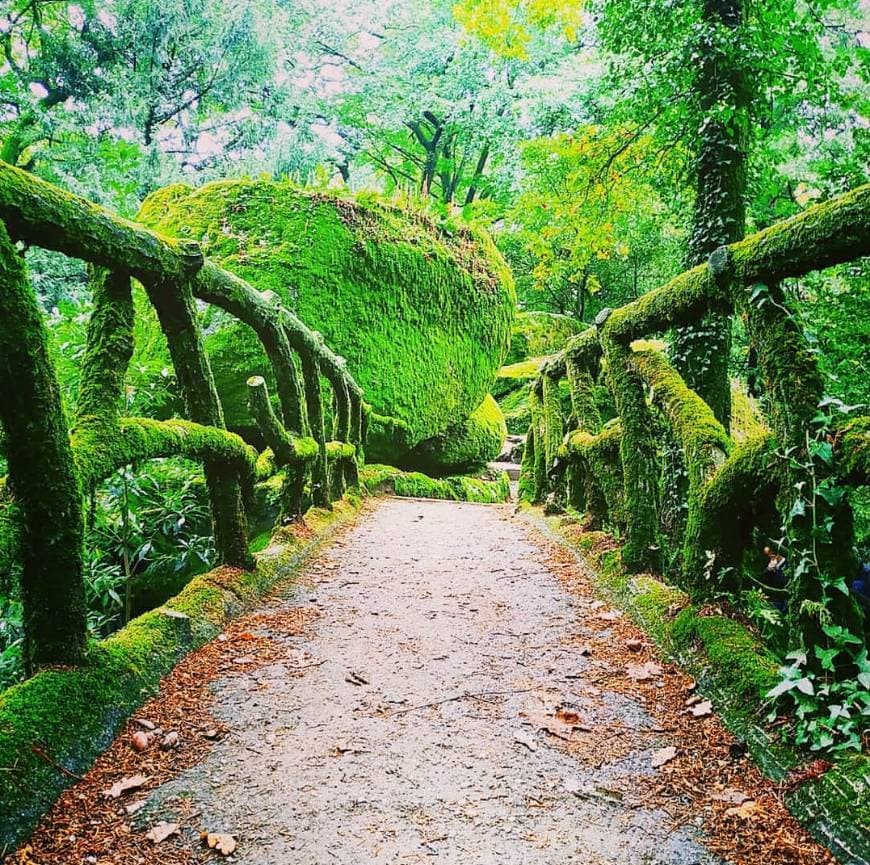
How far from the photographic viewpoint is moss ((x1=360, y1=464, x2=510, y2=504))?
367 inches

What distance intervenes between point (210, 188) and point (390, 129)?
1534 cm

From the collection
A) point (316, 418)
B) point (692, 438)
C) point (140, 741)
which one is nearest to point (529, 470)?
point (316, 418)

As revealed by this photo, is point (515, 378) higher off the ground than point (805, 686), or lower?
higher

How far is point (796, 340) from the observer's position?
7.00 ft

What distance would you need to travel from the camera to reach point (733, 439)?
312 cm

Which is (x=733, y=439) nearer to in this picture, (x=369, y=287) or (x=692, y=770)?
(x=692, y=770)

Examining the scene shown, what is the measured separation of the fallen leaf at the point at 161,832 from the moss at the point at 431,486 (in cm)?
689

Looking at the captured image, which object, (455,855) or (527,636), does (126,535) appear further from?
(455,855)

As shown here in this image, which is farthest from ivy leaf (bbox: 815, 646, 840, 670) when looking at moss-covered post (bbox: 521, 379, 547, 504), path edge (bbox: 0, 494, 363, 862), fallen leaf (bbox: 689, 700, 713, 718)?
moss-covered post (bbox: 521, 379, 547, 504)

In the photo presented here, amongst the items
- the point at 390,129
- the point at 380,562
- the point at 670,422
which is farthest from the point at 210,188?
the point at 390,129

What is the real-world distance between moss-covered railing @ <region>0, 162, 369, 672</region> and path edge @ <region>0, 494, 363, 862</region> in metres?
0.14

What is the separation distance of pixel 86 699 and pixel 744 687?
2.18 m

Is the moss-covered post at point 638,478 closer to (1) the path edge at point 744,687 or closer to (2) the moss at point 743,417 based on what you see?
(1) the path edge at point 744,687

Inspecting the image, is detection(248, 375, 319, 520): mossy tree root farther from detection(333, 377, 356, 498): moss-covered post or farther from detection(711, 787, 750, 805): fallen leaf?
detection(711, 787, 750, 805): fallen leaf
